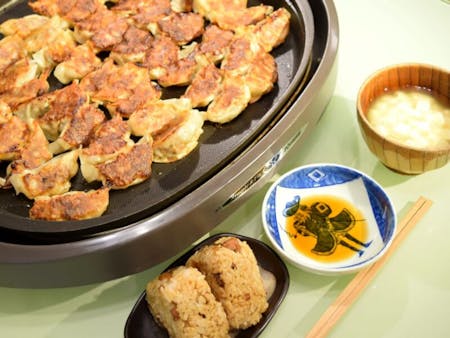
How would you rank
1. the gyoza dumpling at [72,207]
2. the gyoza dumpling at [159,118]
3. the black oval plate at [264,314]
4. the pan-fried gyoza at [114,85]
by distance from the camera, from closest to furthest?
1. the black oval plate at [264,314]
2. the gyoza dumpling at [72,207]
3. the pan-fried gyoza at [114,85]
4. the gyoza dumpling at [159,118]

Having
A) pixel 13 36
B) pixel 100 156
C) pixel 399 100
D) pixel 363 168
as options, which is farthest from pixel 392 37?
pixel 13 36

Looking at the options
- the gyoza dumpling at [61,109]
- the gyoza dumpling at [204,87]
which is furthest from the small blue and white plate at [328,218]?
the gyoza dumpling at [61,109]

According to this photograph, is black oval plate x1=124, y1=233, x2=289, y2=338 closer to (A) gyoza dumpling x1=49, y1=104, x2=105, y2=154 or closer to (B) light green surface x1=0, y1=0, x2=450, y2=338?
(B) light green surface x1=0, y1=0, x2=450, y2=338

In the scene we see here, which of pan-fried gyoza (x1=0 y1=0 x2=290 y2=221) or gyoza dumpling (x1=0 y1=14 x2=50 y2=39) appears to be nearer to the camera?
pan-fried gyoza (x1=0 y1=0 x2=290 y2=221)

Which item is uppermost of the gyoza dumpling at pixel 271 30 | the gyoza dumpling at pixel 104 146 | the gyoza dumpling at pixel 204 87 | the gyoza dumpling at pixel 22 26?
the gyoza dumpling at pixel 22 26

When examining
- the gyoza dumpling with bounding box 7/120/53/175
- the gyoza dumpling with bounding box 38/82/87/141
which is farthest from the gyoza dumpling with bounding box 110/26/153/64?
the gyoza dumpling with bounding box 7/120/53/175

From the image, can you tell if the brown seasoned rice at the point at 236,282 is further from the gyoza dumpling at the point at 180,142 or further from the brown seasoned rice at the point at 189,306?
the gyoza dumpling at the point at 180,142

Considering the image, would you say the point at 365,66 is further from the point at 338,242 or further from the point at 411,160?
the point at 338,242
